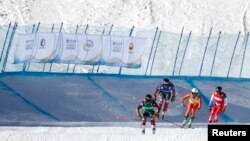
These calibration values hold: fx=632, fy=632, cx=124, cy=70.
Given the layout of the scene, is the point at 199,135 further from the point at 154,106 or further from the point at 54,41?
the point at 54,41

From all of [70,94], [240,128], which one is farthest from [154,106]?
[70,94]

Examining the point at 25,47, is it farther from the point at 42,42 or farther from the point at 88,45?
the point at 88,45

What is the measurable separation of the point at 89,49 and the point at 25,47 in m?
3.32

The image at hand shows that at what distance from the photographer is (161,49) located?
4922 centimetres

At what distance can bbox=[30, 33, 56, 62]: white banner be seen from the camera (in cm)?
3269

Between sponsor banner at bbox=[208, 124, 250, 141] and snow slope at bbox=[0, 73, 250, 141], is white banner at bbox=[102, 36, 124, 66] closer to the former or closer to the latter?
snow slope at bbox=[0, 73, 250, 141]

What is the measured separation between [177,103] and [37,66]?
18.2 metres

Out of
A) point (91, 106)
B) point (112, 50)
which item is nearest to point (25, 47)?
point (112, 50)

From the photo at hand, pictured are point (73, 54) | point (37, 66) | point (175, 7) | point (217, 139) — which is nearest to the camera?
point (217, 139)

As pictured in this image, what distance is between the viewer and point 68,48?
3300cm

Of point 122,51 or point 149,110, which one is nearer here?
point 149,110

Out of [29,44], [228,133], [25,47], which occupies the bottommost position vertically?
[228,133]

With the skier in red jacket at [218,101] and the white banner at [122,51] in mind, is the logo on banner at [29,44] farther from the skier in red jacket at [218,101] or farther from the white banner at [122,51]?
the skier in red jacket at [218,101]

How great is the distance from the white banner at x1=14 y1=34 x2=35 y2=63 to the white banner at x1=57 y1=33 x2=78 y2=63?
156 centimetres
